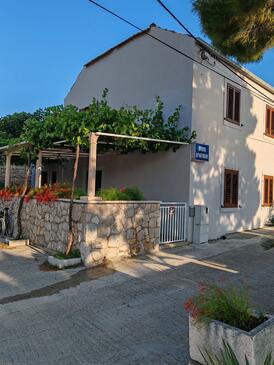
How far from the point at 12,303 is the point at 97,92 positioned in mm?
10874

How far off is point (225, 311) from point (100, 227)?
16.0ft

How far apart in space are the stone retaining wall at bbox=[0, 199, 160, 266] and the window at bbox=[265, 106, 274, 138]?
776 cm

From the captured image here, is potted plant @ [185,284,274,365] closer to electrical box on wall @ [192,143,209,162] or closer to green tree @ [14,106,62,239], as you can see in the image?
green tree @ [14,106,62,239]

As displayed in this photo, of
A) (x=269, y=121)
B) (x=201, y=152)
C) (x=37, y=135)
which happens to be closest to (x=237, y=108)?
(x=269, y=121)

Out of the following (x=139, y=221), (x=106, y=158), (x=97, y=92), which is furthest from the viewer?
(x=97, y=92)

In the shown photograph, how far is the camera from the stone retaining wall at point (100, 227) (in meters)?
7.69

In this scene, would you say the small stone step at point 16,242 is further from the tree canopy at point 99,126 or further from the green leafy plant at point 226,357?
the green leafy plant at point 226,357

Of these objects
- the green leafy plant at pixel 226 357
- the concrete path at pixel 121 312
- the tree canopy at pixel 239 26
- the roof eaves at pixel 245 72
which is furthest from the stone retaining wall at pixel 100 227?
the roof eaves at pixel 245 72

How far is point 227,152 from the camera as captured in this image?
39.5 ft

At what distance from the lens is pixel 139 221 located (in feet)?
28.6

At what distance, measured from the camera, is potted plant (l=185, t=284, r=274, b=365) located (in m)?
2.90

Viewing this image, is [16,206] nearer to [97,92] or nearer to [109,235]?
[109,235]

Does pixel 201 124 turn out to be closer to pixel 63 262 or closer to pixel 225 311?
pixel 63 262

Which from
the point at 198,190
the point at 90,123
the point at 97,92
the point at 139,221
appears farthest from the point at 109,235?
the point at 97,92
